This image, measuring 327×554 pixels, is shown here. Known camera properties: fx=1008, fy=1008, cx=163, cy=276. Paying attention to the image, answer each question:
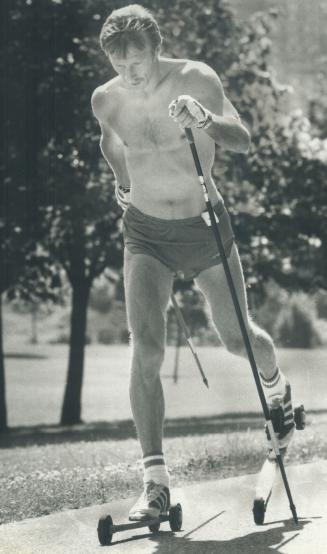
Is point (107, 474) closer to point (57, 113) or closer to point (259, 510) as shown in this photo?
point (259, 510)

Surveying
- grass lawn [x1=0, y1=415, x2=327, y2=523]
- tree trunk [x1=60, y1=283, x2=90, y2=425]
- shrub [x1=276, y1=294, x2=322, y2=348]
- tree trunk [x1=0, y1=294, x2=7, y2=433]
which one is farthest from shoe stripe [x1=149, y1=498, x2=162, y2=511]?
shrub [x1=276, y1=294, x2=322, y2=348]

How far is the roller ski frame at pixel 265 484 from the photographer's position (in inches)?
180

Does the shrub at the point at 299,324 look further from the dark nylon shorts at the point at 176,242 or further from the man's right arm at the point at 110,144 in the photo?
the dark nylon shorts at the point at 176,242

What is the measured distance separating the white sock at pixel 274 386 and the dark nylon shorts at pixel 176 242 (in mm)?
697

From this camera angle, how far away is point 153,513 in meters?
4.50

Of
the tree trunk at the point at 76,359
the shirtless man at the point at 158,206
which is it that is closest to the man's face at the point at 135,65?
the shirtless man at the point at 158,206

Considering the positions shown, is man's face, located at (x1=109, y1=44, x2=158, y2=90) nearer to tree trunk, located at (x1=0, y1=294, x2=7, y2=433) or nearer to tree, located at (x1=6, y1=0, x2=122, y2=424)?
tree, located at (x1=6, y1=0, x2=122, y2=424)

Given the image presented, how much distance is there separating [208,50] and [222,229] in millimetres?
13004

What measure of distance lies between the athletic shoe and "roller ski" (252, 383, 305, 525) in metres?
0.41

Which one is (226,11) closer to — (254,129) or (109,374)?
(254,129)

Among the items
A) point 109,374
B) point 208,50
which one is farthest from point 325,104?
point 109,374

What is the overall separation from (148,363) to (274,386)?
2.65ft

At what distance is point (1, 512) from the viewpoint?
5258 mm

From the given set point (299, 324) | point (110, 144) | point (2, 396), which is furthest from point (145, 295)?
point (299, 324)
